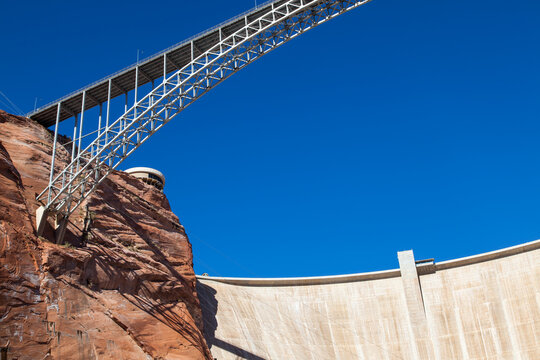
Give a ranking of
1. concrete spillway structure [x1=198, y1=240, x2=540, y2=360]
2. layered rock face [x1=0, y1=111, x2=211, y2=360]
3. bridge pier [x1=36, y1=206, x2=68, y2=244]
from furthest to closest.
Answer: concrete spillway structure [x1=198, y1=240, x2=540, y2=360] < bridge pier [x1=36, y1=206, x2=68, y2=244] < layered rock face [x1=0, y1=111, x2=211, y2=360]

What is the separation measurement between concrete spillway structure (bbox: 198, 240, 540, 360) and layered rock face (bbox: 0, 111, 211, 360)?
1249cm

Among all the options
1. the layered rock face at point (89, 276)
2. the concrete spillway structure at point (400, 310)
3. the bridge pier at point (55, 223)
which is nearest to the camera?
the layered rock face at point (89, 276)

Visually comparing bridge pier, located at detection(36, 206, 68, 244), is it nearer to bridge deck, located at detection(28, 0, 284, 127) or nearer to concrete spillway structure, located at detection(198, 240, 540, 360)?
bridge deck, located at detection(28, 0, 284, 127)

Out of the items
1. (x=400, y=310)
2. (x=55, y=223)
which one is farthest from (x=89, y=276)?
(x=400, y=310)

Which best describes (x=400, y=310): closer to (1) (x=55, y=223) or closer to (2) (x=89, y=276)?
(2) (x=89, y=276)

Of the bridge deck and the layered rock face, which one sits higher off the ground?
the bridge deck

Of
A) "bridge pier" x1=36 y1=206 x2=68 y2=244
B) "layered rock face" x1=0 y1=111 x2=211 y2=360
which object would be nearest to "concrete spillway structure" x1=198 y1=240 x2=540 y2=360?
"layered rock face" x1=0 y1=111 x2=211 y2=360

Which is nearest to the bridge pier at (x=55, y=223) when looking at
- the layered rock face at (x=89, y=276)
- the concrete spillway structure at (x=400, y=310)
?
the layered rock face at (x=89, y=276)

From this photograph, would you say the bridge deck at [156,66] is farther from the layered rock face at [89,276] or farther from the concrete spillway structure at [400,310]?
the concrete spillway structure at [400,310]

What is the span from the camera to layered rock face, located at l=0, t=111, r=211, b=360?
A: 86.2 ft

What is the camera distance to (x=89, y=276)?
30797 mm

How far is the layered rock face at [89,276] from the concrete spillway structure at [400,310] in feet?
41.0

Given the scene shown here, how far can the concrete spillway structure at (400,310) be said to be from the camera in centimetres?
5238

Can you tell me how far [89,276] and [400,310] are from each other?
35544 mm
